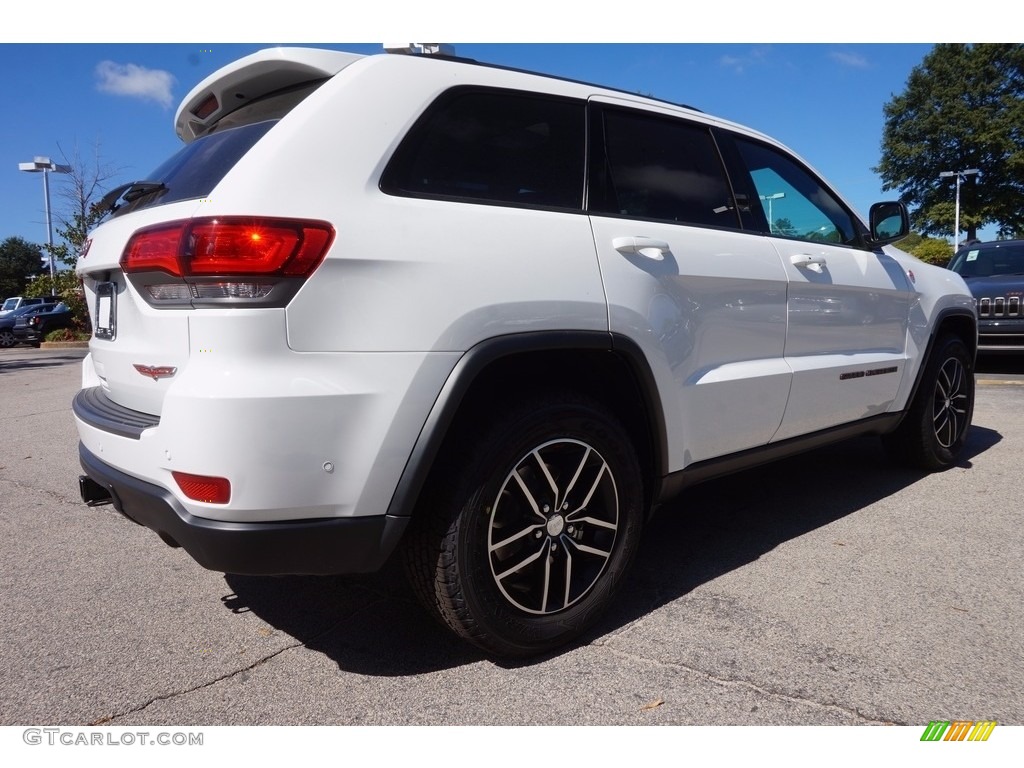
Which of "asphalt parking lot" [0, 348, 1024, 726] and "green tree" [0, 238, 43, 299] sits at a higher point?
"green tree" [0, 238, 43, 299]

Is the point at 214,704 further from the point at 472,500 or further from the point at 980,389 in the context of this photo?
the point at 980,389

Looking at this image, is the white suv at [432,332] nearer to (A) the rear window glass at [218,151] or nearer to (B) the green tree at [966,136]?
(A) the rear window glass at [218,151]

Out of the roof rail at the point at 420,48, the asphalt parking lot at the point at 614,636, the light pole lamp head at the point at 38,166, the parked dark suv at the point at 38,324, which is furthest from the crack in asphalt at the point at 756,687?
the light pole lamp head at the point at 38,166

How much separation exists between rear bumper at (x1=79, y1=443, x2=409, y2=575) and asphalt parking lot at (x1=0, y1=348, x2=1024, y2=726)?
46 centimetres

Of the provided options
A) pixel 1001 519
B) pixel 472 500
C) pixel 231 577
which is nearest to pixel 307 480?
pixel 472 500

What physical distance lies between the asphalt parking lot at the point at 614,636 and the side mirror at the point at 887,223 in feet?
4.71

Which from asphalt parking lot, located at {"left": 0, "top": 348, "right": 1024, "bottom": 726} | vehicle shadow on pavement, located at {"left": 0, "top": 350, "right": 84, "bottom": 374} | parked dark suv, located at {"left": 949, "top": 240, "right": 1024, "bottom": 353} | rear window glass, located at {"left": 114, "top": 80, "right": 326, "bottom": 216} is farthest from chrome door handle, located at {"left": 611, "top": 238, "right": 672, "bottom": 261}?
vehicle shadow on pavement, located at {"left": 0, "top": 350, "right": 84, "bottom": 374}

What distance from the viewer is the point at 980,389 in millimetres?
8430

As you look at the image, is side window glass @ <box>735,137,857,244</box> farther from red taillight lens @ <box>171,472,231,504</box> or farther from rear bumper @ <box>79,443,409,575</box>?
red taillight lens @ <box>171,472,231,504</box>

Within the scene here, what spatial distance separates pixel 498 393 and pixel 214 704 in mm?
1239

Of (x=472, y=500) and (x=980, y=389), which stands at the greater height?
(x=472, y=500)

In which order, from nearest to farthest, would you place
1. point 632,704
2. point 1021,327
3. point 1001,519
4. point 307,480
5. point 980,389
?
point 307,480, point 632,704, point 1001,519, point 980,389, point 1021,327

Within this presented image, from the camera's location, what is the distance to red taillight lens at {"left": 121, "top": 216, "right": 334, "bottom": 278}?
6.32ft

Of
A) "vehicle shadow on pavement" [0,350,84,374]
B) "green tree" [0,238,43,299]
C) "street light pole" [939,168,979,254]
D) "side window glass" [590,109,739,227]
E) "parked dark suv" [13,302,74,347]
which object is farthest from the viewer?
"green tree" [0,238,43,299]
